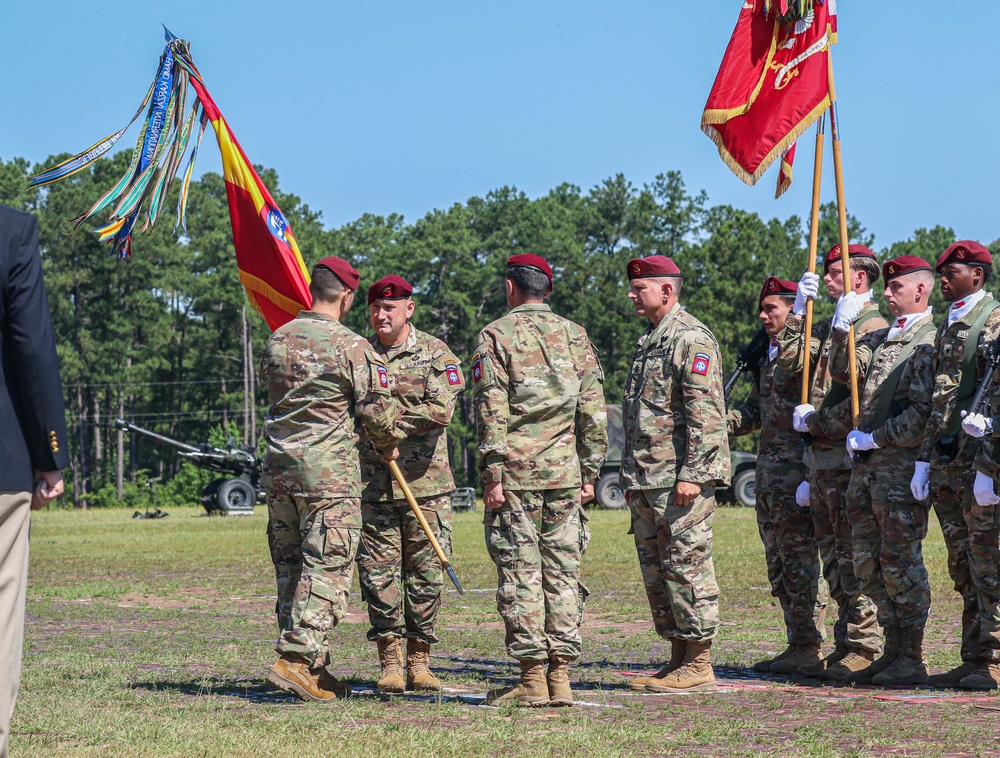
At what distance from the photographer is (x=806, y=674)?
7652 millimetres

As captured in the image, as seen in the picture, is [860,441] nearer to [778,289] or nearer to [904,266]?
[904,266]

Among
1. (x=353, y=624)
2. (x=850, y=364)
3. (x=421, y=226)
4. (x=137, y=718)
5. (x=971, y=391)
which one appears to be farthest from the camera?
(x=421, y=226)

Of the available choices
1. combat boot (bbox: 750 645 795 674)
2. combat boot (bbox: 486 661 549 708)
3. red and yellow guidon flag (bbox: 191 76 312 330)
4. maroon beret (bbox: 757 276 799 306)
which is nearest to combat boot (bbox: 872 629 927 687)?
combat boot (bbox: 750 645 795 674)

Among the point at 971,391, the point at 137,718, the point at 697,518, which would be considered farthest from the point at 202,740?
the point at 971,391

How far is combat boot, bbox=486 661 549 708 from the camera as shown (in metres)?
6.46

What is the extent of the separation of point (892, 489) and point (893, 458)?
7.2 inches

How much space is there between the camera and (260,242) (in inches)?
335

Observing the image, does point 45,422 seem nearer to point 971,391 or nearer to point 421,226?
point 971,391

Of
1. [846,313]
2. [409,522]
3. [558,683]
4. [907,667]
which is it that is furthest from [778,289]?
[558,683]

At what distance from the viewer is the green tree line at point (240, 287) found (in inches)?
2618

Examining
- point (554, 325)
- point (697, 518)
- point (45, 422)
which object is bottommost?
point (697, 518)

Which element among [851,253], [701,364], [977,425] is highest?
[851,253]

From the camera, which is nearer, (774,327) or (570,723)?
(570,723)

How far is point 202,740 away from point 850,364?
426cm
